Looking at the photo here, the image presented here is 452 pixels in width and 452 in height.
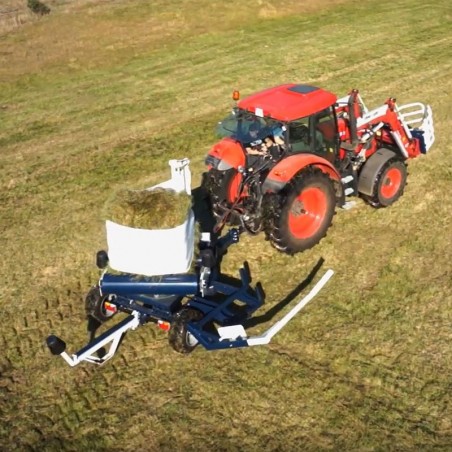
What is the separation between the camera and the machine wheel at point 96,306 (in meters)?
6.62

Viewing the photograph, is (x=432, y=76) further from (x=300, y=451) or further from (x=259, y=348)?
(x=300, y=451)

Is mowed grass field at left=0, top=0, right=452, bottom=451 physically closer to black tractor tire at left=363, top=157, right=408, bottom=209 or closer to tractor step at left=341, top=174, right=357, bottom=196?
black tractor tire at left=363, top=157, right=408, bottom=209

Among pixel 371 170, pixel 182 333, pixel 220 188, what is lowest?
pixel 182 333

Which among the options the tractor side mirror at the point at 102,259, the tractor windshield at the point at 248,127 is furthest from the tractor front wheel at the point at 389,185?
the tractor side mirror at the point at 102,259

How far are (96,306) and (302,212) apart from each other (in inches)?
118

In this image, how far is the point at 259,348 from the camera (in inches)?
251

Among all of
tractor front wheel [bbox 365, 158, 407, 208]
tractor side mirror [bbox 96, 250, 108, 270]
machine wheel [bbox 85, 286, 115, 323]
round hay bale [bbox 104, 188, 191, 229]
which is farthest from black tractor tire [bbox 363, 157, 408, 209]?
machine wheel [bbox 85, 286, 115, 323]

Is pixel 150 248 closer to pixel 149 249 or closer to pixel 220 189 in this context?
pixel 149 249

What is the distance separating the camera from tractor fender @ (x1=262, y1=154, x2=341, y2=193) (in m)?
7.29

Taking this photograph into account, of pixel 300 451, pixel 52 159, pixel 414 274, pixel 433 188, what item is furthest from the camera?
pixel 52 159

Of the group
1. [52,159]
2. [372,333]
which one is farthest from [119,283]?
[52,159]

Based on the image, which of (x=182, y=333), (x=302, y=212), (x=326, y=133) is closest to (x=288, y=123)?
(x=326, y=133)

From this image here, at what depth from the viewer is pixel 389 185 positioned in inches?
347

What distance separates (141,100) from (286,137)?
830cm
